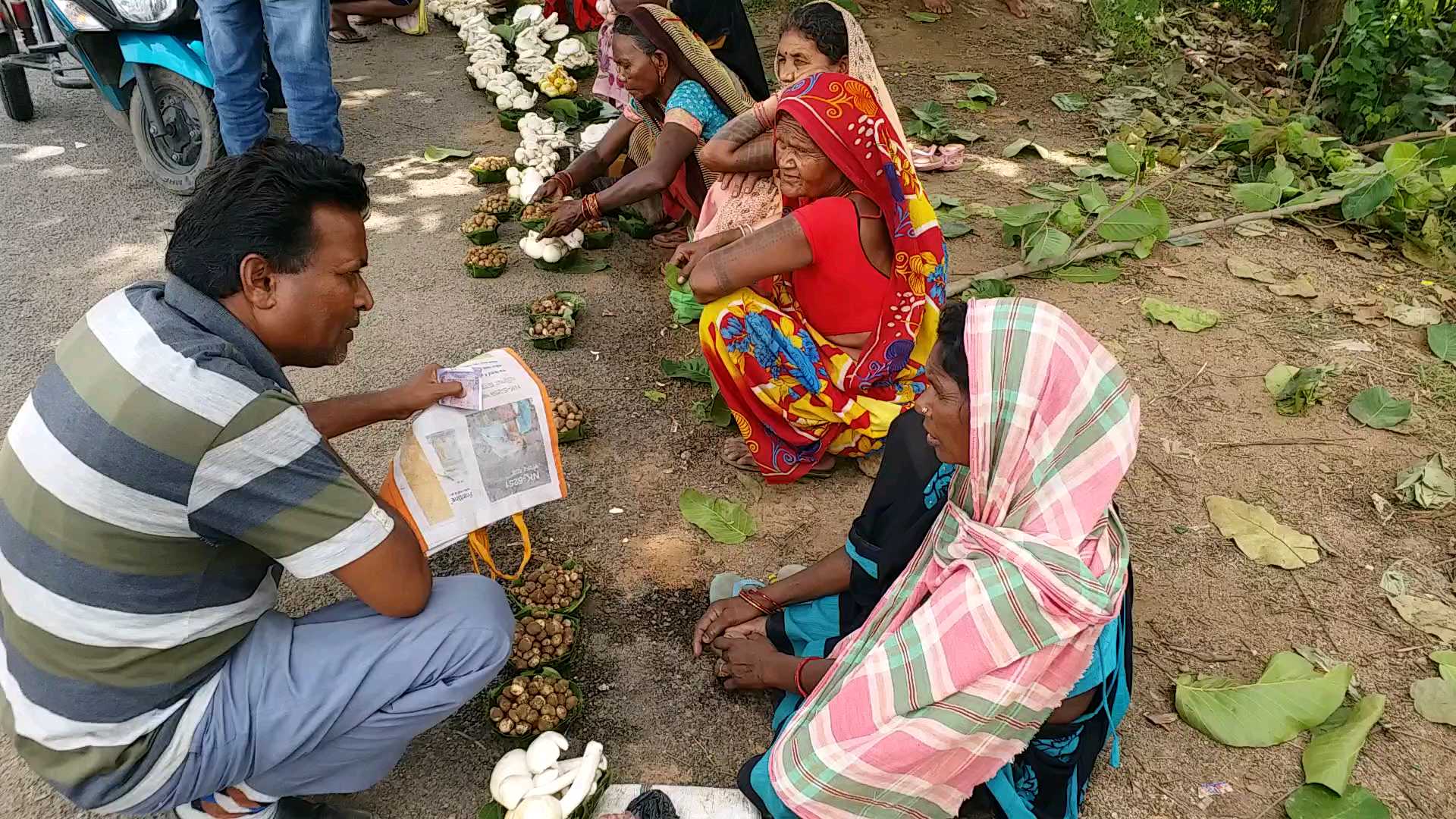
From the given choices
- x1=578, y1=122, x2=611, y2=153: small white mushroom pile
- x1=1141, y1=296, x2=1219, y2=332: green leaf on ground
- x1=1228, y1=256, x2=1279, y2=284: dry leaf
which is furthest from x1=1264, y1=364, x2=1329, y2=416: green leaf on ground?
x1=578, y1=122, x2=611, y2=153: small white mushroom pile

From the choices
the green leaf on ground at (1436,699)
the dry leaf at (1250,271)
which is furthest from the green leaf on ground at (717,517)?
the dry leaf at (1250,271)

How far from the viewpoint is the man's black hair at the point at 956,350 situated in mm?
1589

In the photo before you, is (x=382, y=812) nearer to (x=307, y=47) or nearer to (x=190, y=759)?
(x=190, y=759)

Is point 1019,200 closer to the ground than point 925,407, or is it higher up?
closer to the ground

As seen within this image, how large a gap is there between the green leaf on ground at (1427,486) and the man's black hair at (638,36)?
9.44ft

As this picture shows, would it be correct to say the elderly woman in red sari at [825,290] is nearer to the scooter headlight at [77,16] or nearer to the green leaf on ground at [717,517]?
the green leaf on ground at [717,517]

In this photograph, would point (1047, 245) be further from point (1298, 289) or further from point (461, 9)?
point (461, 9)

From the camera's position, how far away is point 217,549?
60.4 inches

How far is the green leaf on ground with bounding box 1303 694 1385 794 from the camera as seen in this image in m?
2.04

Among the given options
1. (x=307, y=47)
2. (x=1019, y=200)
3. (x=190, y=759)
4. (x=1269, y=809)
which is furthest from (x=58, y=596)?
(x=1019, y=200)

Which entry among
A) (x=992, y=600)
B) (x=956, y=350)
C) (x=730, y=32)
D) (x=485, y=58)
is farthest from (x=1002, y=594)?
(x=485, y=58)

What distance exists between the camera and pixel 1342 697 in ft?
7.23

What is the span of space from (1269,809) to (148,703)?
A: 2198 mm

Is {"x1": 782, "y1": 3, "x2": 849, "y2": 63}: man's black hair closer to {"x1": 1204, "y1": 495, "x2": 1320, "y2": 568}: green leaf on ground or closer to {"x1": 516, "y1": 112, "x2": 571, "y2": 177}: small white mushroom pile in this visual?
{"x1": 516, "y1": 112, "x2": 571, "y2": 177}: small white mushroom pile
